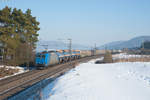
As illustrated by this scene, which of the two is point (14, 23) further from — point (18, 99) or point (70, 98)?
point (70, 98)

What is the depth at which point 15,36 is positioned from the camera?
35.7 metres

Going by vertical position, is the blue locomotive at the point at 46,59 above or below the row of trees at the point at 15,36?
below

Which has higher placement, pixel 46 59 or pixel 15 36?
pixel 15 36

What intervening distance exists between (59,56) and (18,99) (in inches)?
973

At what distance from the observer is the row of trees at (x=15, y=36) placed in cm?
3333

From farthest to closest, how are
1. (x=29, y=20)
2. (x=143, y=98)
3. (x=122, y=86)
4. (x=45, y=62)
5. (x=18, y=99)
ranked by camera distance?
(x=29, y=20), (x=45, y=62), (x=18, y=99), (x=122, y=86), (x=143, y=98)

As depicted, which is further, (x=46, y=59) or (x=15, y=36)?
(x=15, y=36)

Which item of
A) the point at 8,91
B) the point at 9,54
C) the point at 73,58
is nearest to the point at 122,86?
the point at 8,91

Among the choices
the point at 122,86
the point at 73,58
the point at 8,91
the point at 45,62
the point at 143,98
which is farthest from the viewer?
the point at 73,58

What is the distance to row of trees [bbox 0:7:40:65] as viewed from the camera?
3333 centimetres

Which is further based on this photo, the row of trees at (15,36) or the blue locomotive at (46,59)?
the row of trees at (15,36)

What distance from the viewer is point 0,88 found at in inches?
734

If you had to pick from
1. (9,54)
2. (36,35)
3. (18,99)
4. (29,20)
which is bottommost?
(18,99)

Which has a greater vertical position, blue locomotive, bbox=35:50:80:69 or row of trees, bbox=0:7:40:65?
row of trees, bbox=0:7:40:65
